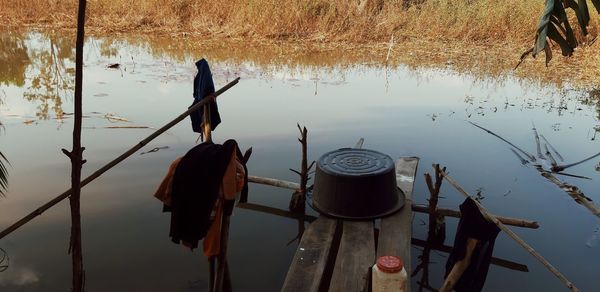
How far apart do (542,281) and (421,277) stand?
1130mm

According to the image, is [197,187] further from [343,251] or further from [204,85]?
[343,251]

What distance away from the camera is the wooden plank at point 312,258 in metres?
3.66

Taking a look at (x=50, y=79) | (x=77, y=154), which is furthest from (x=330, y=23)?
(x=77, y=154)

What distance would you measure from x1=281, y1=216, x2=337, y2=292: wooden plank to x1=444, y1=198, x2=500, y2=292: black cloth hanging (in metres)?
1.18

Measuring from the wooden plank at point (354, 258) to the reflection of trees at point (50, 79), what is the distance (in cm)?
619

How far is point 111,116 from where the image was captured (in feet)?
25.9

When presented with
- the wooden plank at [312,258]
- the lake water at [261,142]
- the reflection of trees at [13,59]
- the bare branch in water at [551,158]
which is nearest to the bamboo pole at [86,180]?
the lake water at [261,142]

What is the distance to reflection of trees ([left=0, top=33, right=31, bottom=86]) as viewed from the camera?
10.4 m

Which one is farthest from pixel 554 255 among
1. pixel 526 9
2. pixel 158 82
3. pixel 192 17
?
pixel 192 17

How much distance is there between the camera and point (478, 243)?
10.2 ft

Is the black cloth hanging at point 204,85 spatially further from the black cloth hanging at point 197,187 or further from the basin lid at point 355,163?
the basin lid at point 355,163

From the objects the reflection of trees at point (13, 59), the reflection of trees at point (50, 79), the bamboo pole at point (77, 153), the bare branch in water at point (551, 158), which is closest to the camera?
the bamboo pole at point (77, 153)

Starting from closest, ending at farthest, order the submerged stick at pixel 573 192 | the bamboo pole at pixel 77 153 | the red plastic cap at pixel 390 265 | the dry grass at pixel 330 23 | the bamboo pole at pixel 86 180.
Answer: the bamboo pole at pixel 77 153
the red plastic cap at pixel 390 265
the bamboo pole at pixel 86 180
the submerged stick at pixel 573 192
the dry grass at pixel 330 23

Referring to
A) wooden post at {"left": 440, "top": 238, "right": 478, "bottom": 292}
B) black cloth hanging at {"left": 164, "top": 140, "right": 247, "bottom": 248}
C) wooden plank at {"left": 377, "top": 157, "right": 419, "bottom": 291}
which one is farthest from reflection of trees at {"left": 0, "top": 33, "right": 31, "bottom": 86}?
wooden post at {"left": 440, "top": 238, "right": 478, "bottom": 292}
